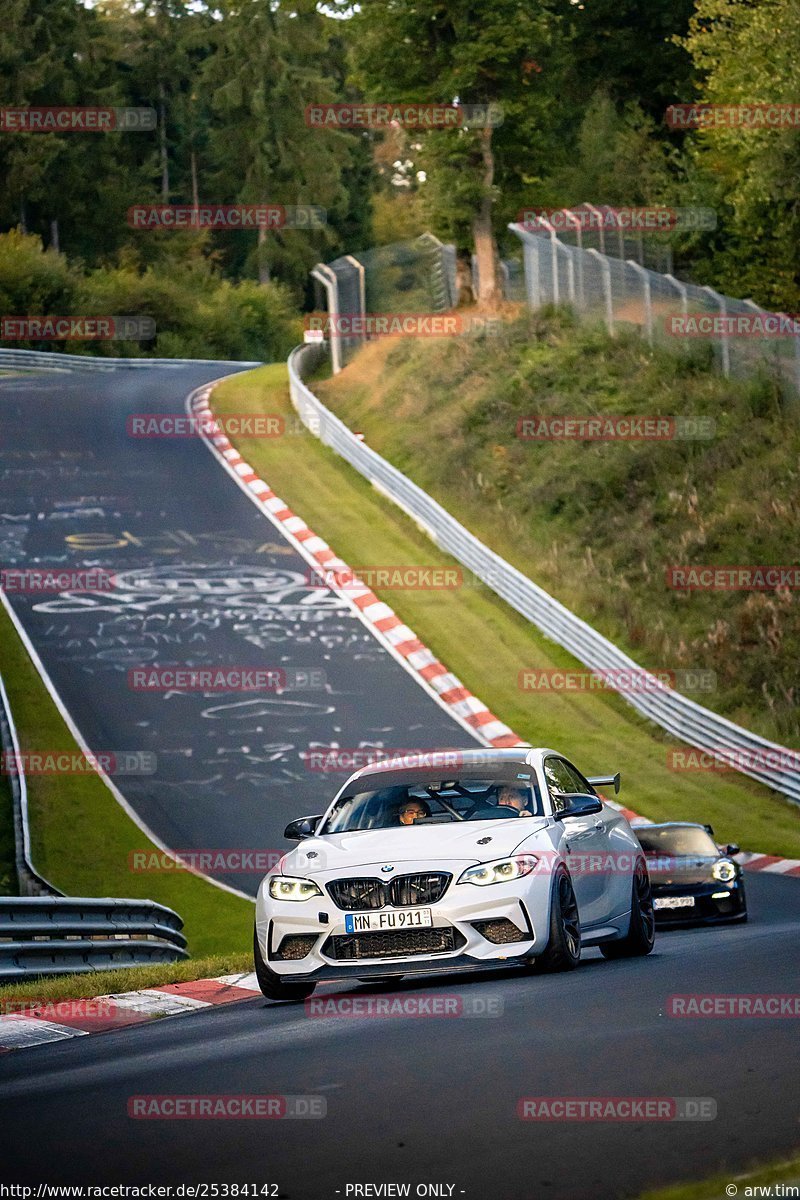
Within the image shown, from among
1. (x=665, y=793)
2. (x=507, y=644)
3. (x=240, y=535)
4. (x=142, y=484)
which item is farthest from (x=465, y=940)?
(x=142, y=484)

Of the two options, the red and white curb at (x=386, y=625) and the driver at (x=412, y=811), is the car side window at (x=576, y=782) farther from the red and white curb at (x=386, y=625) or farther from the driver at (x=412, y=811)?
the red and white curb at (x=386, y=625)

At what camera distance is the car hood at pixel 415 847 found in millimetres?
9859

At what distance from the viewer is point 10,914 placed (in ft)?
40.9

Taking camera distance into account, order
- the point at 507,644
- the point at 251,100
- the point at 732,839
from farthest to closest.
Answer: the point at 251,100
the point at 507,644
the point at 732,839

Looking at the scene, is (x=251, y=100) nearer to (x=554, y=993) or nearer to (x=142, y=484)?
(x=142, y=484)

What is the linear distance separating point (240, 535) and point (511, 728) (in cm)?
1057

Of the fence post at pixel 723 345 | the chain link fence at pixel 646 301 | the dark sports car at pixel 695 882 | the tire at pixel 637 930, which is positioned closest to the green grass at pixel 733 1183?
the tire at pixel 637 930

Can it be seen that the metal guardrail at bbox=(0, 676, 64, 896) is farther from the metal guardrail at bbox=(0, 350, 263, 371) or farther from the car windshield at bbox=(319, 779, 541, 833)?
the metal guardrail at bbox=(0, 350, 263, 371)

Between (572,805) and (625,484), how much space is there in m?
23.9

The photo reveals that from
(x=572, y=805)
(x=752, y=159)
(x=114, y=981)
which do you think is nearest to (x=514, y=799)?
(x=572, y=805)

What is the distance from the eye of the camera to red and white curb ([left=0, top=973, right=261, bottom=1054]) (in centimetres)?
970

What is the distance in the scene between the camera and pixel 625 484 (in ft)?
112

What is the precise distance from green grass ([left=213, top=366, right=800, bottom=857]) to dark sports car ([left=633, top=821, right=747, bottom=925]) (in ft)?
15.5

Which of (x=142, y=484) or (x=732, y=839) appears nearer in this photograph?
(x=732, y=839)
